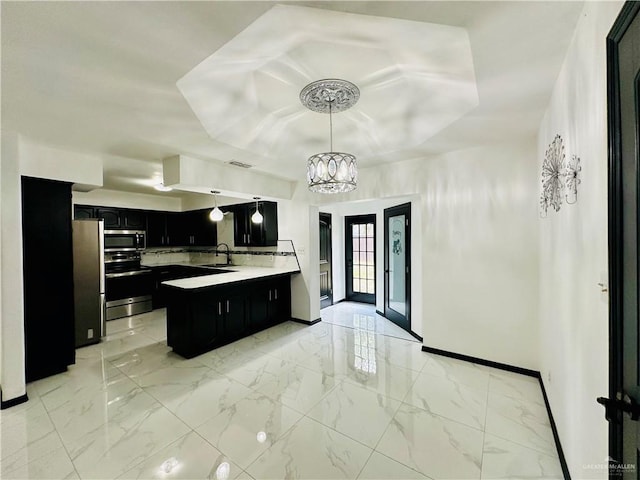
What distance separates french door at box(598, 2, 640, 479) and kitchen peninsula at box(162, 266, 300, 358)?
3509mm

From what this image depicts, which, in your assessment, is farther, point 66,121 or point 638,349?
point 66,121

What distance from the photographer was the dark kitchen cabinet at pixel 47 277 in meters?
2.80

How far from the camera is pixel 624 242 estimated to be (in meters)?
0.93

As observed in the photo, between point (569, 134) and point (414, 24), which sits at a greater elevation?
point (414, 24)

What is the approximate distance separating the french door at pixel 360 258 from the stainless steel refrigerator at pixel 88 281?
179 inches

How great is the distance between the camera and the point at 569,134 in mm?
1561

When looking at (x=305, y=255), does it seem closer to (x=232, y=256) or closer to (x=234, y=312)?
(x=234, y=312)

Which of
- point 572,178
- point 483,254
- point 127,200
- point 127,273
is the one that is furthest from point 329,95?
point 127,200

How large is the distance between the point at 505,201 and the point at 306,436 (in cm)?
302

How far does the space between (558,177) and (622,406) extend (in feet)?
5.13

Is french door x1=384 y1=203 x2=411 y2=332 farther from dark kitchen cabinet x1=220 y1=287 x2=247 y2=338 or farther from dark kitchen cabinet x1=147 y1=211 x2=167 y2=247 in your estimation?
dark kitchen cabinet x1=147 y1=211 x2=167 y2=247

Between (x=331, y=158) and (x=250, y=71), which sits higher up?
(x=250, y=71)

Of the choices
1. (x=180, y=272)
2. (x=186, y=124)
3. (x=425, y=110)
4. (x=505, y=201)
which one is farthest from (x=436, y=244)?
(x=180, y=272)

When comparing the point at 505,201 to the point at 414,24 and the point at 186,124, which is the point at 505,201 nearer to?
the point at 414,24
